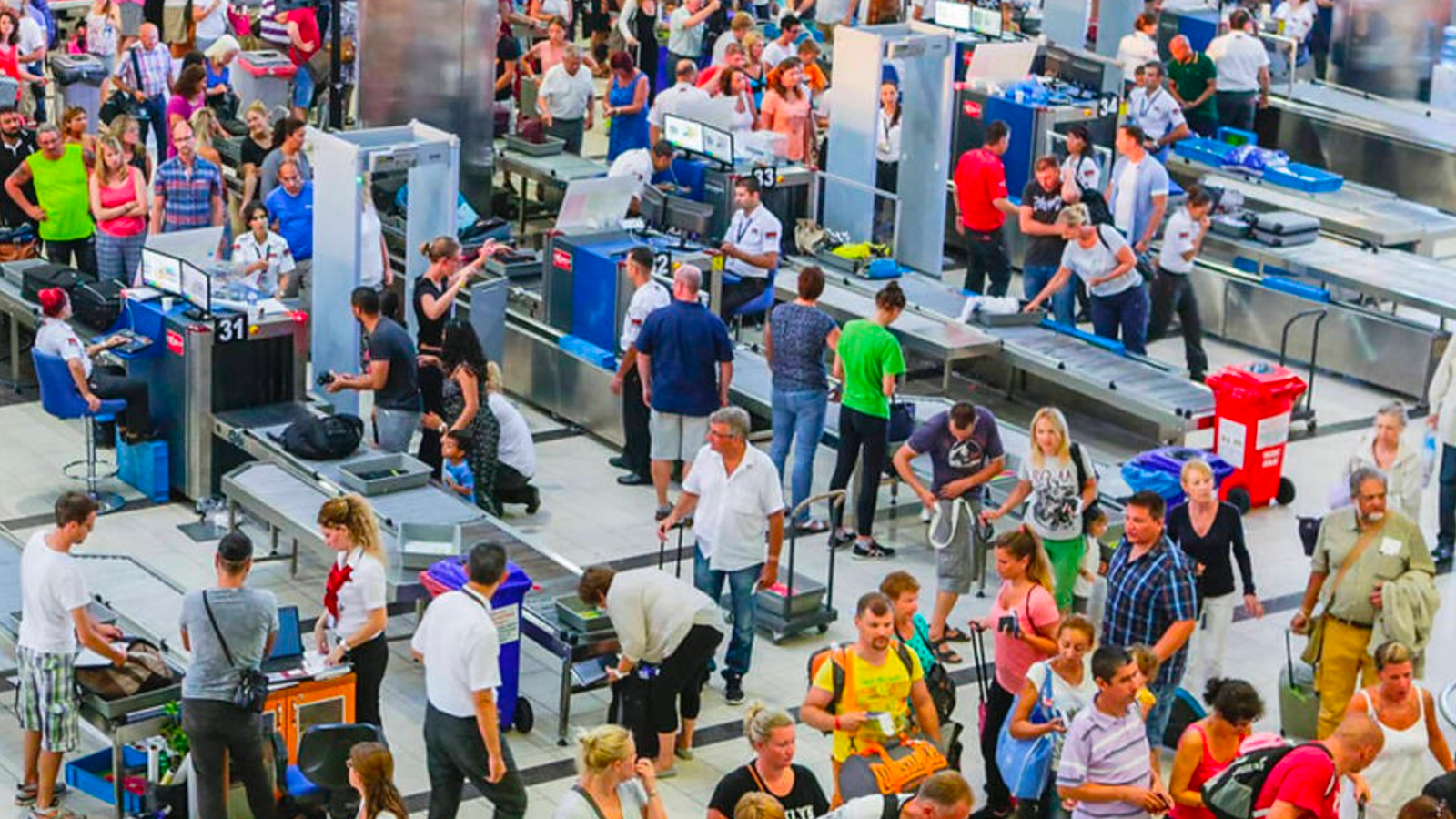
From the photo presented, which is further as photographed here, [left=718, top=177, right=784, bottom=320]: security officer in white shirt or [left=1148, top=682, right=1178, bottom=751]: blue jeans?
[left=718, top=177, right=784, bottom=320]: security officer in white shirt

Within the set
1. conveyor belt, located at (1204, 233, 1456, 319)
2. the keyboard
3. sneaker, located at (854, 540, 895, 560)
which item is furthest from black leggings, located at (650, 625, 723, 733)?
conveyor belt, located at (1204, 233, 1456, 319)

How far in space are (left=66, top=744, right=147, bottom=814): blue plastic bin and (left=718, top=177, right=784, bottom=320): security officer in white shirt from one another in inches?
262

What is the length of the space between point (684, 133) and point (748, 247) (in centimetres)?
206

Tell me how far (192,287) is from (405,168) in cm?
152

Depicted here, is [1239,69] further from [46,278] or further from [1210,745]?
[1210,745]

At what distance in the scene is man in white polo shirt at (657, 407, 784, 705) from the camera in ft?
37.0

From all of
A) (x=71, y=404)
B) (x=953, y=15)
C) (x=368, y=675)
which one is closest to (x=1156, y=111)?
(x=953, y=15)

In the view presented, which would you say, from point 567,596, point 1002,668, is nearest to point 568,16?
point 567,596

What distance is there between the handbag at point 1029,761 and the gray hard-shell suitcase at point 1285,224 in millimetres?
9273

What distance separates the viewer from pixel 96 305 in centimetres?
1460

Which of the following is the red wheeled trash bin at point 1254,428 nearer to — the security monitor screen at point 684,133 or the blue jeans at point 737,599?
the blue jeans at point 737,599

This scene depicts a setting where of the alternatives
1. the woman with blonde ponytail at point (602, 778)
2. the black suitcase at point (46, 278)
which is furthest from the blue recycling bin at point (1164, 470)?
the black suitcase at point (46, 278)

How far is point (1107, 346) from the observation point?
15.8 meters

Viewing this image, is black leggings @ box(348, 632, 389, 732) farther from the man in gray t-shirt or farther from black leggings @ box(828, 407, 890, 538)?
black leggings @ box(828, 407, 890, 538)
